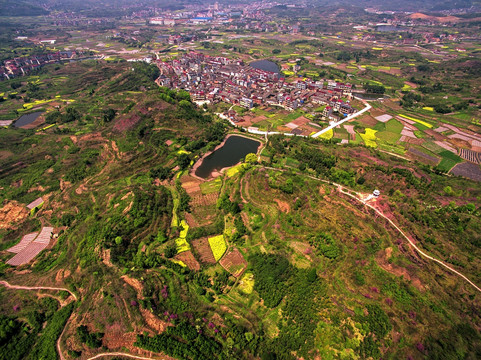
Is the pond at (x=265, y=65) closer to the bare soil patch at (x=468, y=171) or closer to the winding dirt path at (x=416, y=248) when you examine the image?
the bare soil patch at (x=468, y=171)

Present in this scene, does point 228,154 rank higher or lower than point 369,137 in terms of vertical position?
lower

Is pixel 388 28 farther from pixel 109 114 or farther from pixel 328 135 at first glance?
pixel 109 114

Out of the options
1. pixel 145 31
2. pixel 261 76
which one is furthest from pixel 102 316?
pixel 145 31

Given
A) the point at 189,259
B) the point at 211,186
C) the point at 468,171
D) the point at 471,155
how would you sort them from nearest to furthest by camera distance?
1. the point at 189,259
2. the point at 211,186
3. the point at 468,171
4. the point at 471,155

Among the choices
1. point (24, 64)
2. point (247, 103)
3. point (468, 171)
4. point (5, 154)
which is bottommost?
point (5, 154)

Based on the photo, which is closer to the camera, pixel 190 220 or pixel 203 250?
pixel 203 250

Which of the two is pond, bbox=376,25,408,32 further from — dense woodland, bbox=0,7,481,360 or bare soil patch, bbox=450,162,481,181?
bare soil patch, bbox=450,162,481,181

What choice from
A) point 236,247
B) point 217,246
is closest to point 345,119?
point 236,247

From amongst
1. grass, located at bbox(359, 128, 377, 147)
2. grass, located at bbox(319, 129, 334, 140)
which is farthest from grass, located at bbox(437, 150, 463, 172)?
grass, located at bbox(319, 129, 334, 140)
